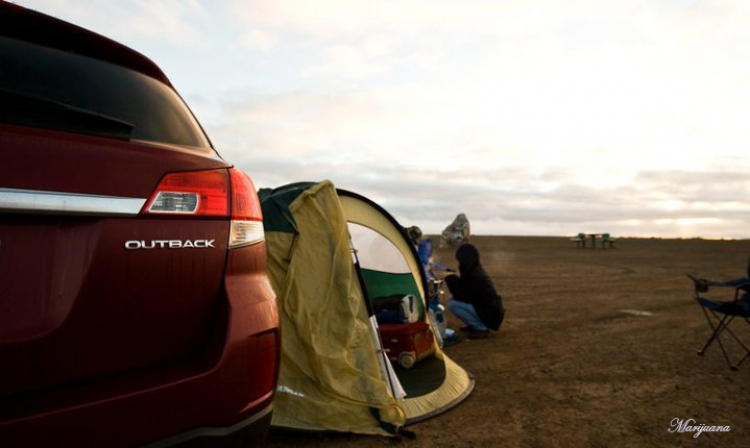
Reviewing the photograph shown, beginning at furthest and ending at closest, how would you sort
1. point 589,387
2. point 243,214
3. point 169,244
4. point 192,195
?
point 589,387, point 243,214, point 192,195, point 169,244

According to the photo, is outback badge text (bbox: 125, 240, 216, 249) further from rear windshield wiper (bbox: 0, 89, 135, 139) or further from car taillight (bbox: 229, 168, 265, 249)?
rear windshield wiper (bbox: 0, 89, 135, 139)

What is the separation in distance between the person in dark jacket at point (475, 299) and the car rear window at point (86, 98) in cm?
574

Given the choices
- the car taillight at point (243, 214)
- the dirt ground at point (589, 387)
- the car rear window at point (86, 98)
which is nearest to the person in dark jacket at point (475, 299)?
the dirt ground at point (589, 387)

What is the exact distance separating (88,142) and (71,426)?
2.82 ft

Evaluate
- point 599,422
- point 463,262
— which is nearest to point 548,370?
point 599,422

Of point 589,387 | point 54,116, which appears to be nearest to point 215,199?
point 54,116

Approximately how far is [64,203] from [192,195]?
15.6 inches

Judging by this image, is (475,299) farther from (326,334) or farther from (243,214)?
(243,214)

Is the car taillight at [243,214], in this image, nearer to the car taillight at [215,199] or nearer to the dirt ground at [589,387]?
the car taillight at [215,199]

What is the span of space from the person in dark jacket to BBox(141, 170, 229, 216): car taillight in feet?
18.9

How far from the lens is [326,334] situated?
150 inches

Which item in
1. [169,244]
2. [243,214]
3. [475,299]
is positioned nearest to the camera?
[169,244]

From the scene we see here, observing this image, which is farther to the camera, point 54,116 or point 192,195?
point 192,195

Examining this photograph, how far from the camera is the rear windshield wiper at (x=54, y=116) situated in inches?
54.6
